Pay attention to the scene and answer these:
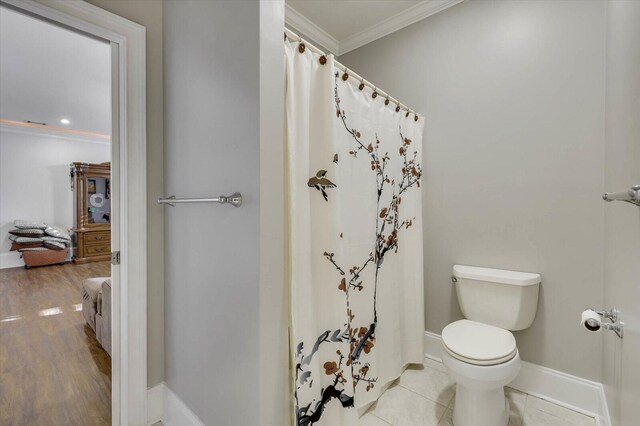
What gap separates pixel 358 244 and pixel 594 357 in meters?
1.50

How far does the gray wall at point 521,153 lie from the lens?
1575mm

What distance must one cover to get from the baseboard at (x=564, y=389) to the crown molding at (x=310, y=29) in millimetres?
2855

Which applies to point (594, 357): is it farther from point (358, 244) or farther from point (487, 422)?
point (358, 244)

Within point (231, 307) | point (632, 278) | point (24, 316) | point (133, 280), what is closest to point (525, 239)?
point (632, 278)

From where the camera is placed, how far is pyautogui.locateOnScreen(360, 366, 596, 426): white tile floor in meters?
1.52

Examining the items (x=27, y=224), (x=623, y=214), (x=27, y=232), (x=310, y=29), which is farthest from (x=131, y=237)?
(x=27, y=224)

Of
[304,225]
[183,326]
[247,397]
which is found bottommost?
[247,397]

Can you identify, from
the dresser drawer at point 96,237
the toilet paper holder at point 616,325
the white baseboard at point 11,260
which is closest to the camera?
the toilet paper holder at point 616,325

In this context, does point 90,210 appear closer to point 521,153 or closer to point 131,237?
point 131,237

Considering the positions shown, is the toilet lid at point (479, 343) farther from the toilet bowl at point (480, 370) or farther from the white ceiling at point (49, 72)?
the white ceiling at point (49, 72)

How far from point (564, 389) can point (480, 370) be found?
2.81ft

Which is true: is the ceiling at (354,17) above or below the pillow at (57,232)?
above

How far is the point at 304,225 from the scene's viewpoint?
3.94 ft

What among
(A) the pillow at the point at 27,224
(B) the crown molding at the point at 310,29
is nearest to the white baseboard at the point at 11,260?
(A) the pillow at the point at 27,224
